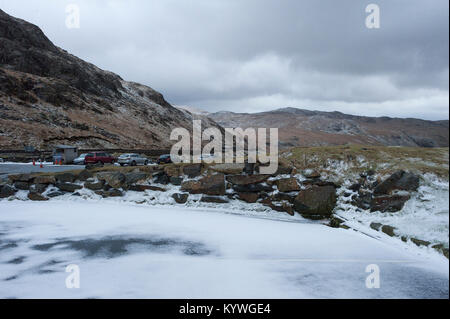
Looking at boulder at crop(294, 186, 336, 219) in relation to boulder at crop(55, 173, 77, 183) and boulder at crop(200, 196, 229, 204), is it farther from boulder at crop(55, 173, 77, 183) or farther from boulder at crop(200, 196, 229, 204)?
boulder at crop(55, 173, 77, 183)

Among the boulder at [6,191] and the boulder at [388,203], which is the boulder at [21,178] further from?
the boulder at [388,203]

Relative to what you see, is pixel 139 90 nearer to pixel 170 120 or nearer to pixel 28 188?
pixel 170 120

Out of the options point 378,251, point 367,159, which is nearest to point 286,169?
point 367,159

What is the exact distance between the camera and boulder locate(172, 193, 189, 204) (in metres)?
7.38

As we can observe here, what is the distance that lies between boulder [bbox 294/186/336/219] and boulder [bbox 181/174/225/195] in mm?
2001

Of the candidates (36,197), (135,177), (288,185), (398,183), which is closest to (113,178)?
(135,177)

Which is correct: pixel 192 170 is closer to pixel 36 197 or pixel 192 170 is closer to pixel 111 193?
pixel 111 193

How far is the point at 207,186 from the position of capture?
7.35 meters

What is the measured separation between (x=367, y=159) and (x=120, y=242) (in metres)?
5.99

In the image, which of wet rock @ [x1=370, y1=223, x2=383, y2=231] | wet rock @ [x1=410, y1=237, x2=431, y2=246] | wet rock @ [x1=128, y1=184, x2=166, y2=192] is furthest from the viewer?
wet rock @ [x1=128, y1=184, x2=166, y2=192]

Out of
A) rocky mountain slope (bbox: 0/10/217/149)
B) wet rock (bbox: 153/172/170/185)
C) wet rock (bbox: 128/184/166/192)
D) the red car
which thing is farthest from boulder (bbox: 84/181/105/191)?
rocky mountain slope (bbox: 0/10/217/149)

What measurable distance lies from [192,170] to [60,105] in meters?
60.9

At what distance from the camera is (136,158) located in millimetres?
26094

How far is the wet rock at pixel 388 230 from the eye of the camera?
4.74m
